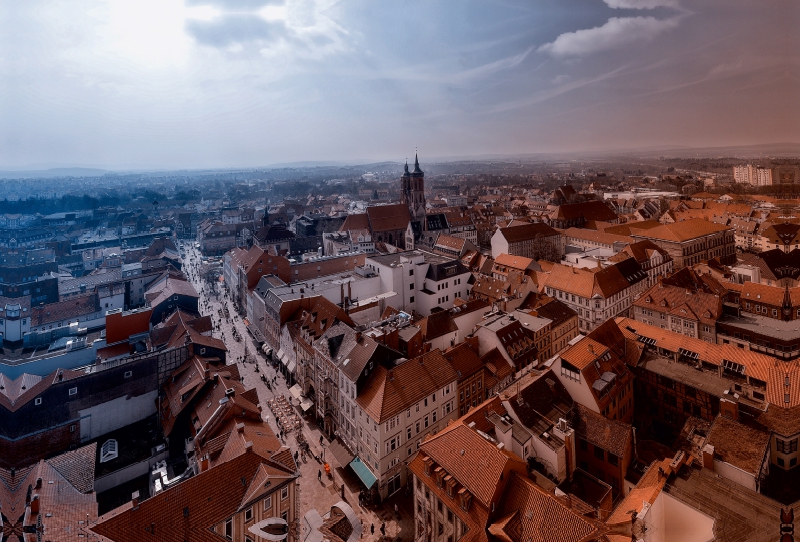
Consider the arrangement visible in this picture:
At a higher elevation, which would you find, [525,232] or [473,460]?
[525,232]

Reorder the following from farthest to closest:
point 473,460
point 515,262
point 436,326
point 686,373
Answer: point 515,262, point 436,326, point 686,373, point 473,460

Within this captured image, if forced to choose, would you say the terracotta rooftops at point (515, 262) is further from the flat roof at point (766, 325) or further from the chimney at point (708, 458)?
the chimney at point (708, 458)

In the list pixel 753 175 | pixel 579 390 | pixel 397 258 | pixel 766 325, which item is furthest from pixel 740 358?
pixel 753 175

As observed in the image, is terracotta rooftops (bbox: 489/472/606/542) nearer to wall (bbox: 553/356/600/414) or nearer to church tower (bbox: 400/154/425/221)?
wall (bbox: 553/356/600/414)

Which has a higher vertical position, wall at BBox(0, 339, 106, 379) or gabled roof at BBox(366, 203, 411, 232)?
gabled roof at BBox(366, 203, 411, 232)

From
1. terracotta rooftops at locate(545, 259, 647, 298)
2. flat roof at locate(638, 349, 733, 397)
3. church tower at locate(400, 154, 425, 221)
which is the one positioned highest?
church tower at locate(400, 154, 425, 221)

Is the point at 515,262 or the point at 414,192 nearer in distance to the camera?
the point at 515,262

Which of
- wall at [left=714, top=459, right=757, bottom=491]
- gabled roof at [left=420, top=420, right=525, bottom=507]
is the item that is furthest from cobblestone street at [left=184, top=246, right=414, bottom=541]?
wall at [left=714, top=459, right=757, bottom=491]

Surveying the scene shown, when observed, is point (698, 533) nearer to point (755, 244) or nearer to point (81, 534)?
point (81, 534)

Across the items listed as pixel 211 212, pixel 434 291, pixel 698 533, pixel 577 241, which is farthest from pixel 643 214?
pixel 211 212

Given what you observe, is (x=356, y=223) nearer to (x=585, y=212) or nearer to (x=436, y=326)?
(x=436, y=326)
